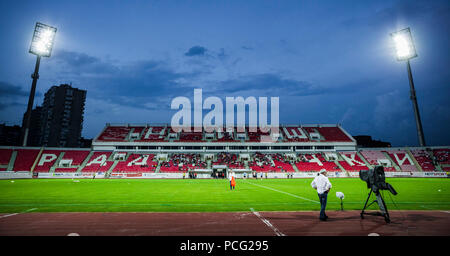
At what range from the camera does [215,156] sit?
5838 centimetres

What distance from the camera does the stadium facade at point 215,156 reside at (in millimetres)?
46678

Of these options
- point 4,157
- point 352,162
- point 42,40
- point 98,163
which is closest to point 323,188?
point 42,40

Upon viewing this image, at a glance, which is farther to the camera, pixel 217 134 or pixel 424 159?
pixel 217 134

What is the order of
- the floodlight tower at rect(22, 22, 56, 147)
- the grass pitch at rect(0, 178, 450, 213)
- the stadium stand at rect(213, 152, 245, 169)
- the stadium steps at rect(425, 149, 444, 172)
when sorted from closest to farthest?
1. the grass pitch at rect(0, 178, 450, 213)
2. the floodlight tower at rect(22, 22, 56, 147)
3. the stadium steps at rect(425, 149, 444, 172)
4. the stadium stand at rect(213, 152, 245, 169)

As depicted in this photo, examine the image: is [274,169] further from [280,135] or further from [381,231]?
[381,231]

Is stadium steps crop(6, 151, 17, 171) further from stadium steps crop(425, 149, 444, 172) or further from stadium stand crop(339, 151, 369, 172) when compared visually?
stadium steps crop(425, 149, 444, 172)

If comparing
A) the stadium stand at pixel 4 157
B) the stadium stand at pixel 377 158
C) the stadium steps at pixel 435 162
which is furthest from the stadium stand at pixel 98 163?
the stadium steps at pixel 435 162

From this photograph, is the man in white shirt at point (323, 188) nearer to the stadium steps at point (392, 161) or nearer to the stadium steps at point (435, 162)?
the stadium steps at point (392, 161)

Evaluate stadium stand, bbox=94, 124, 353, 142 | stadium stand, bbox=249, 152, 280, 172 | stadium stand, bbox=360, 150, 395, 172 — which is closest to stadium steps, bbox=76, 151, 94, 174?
stadium stand, bbox=94, 124, 353, 142

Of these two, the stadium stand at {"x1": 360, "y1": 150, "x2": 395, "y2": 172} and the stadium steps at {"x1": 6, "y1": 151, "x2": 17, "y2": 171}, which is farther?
the stadium stand at {"x1": 360, "y1": 150, "x2": 395, "y2": 172}

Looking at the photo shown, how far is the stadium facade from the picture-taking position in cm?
4668

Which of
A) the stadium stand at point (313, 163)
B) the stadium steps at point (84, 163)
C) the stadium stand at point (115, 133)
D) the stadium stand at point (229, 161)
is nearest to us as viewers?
the stadium steps at point (84, 163)

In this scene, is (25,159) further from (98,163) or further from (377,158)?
(377,158)
